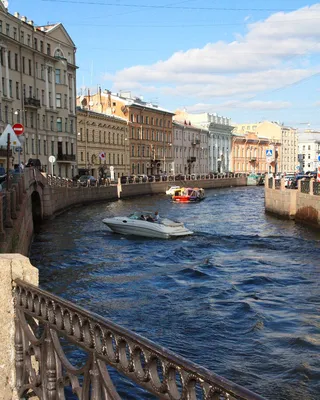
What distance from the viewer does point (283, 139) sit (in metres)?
123

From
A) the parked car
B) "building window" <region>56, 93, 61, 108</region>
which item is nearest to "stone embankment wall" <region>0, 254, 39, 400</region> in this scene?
the parked car

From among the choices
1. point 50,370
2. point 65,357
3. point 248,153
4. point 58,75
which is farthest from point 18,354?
point 248,153

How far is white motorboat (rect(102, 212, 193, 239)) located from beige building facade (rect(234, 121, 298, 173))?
9687cm

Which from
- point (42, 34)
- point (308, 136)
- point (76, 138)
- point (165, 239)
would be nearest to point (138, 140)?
point (76, 138)

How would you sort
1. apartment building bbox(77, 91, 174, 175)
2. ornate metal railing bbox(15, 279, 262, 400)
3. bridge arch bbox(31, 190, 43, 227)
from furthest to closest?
apartment building bbox(77, 91, 174, 175), bridge arch bbox(31, 190, 43, 227), ornate metal railing bbox(15, 279, 262, 400)

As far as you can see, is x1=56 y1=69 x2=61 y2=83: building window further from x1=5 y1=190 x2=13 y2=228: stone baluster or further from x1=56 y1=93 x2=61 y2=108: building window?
x1=5 y1=190 x2=13 y2=228: stone baluster

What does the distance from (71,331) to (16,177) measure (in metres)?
20.0

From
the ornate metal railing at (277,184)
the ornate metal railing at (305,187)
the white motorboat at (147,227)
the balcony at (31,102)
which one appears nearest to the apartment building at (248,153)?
the balcony at (31,102)

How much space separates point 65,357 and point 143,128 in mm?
72286

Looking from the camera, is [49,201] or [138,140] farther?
[138,140]

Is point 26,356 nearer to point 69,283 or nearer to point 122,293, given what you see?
point 122,293

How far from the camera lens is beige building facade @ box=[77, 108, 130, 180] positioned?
194 feet

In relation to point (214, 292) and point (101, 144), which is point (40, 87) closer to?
point (101, 144)

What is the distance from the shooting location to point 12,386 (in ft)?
13.3
